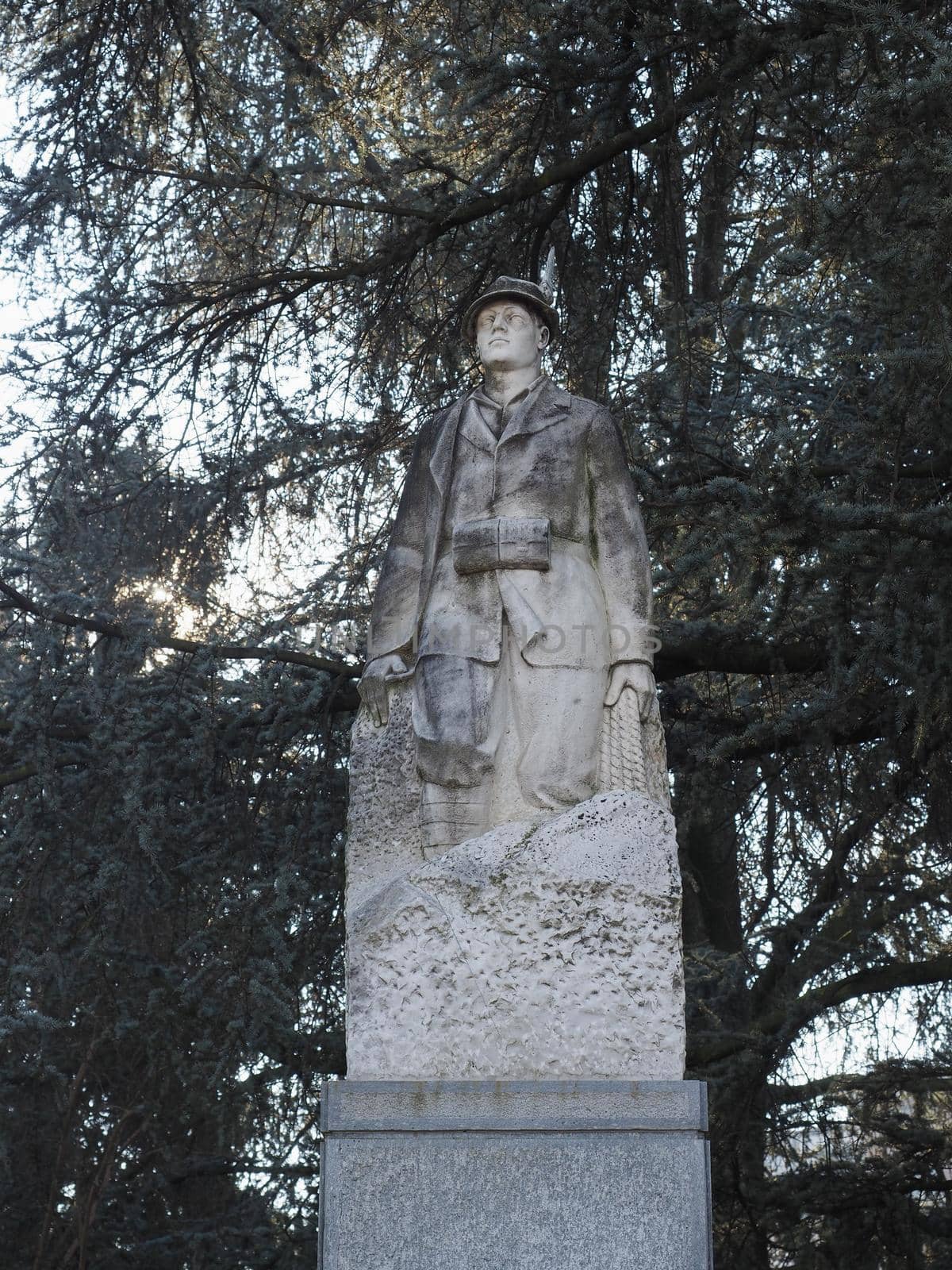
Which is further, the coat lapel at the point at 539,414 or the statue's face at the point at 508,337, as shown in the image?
the statue's face at the point at 508,337

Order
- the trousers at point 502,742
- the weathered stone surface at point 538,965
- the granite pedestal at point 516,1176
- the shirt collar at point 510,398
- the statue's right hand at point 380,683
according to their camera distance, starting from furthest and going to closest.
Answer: the shirt collar at point 510,398, the statue's right hand at point 380,683, the trousers at point 502,742, the weathered stone surface at point 538,965, the granite pedestal at point 516,1176

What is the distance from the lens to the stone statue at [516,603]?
187 inches

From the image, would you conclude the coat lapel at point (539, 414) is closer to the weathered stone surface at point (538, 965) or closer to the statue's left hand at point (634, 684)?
the statue's left hand at point (634, 684)

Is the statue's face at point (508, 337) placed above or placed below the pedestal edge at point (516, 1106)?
above

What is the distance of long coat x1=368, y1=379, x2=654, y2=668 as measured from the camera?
4891 mm

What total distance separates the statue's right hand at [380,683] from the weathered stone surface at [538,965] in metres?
0.72

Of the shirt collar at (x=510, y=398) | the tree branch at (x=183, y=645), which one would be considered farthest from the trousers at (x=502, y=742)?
the tree branch at (x=183, y=645)

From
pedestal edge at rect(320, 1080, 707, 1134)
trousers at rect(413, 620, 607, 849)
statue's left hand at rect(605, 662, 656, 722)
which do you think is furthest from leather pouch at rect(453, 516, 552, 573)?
pedestal edge at rect(320, 1080, 707, 1134)

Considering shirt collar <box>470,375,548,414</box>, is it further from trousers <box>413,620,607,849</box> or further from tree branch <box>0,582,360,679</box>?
tree branch <box>0,582,360,679</box>

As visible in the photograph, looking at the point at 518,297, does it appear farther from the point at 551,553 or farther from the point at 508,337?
the point at 551,553

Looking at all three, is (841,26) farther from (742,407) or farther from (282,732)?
(282,732)

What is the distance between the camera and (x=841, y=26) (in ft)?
20.4

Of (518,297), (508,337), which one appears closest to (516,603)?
(508,337)

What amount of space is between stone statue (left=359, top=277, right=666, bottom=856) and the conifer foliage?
1809mm
